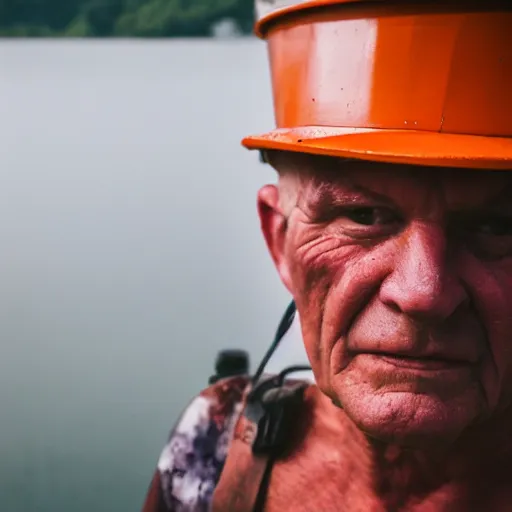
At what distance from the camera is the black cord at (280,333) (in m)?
1.69

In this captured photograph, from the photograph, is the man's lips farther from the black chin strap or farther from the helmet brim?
the black chin strap

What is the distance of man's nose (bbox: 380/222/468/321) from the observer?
40.6 inches

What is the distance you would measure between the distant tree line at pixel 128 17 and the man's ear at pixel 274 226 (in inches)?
21.2

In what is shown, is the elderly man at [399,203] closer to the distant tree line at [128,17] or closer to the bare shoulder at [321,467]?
the bare shoulder at [321,467]

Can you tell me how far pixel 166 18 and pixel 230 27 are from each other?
0.16 meters

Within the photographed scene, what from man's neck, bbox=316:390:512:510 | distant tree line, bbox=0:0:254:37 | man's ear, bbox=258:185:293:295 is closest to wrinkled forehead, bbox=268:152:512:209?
man's ear, bbox=258:185:293:295

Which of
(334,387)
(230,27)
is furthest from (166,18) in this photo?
(334,387)

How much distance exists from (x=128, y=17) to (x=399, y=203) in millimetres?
960

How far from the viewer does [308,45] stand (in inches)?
44.6

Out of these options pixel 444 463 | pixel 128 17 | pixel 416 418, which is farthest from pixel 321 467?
pixel 128 17

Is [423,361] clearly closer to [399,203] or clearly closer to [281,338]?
[399,203]

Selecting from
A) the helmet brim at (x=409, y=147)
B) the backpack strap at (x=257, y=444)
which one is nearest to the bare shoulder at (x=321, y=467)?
the backpack strap at (x=257, y=444)

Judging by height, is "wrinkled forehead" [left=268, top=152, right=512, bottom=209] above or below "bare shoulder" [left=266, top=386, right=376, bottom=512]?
above

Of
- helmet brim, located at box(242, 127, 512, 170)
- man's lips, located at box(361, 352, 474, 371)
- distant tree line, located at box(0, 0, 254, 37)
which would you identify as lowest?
man's lips, located at box(361, 352, 474, 371)
